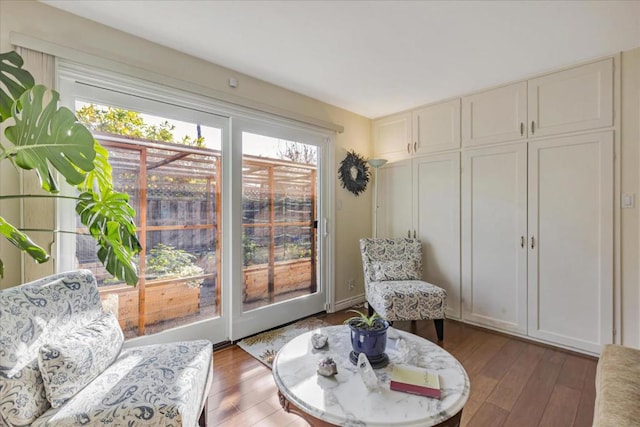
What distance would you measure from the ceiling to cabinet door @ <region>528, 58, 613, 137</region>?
0.35ft

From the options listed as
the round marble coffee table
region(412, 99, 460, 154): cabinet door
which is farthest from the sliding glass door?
the round marble coffee table

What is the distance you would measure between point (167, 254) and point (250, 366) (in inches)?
42.2

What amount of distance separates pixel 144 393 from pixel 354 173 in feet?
9.72

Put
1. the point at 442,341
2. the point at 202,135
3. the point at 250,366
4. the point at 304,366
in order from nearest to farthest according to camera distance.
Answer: the point at 304,366
the point at 250,366
the point at 202,135
the point at 442,341

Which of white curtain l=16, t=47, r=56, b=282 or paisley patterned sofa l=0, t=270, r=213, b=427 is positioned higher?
white curtain l=16, t=47, r=56, b=282

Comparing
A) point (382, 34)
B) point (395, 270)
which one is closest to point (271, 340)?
point (395, 270)

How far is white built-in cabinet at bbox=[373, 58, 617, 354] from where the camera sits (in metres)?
2.37

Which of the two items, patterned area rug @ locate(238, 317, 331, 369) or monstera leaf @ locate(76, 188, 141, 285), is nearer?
monstera leaf @ locate(76, 188, 141, 285)

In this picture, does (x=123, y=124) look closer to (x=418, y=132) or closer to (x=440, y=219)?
(x=418, y=132)

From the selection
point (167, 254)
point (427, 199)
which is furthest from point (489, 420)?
point (167, 254)

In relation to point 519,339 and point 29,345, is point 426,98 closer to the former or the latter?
point 519,339

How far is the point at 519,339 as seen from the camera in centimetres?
271

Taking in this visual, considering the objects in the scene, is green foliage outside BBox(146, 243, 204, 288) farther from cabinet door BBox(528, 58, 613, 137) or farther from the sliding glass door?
cabinet door BBox(528, 58, 613, 137)

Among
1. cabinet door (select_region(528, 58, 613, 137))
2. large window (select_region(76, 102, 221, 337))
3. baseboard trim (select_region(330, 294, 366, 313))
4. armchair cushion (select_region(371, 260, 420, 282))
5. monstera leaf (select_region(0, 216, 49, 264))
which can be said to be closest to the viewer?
monstera leaf (select_region(0, 216, 49, 264))
